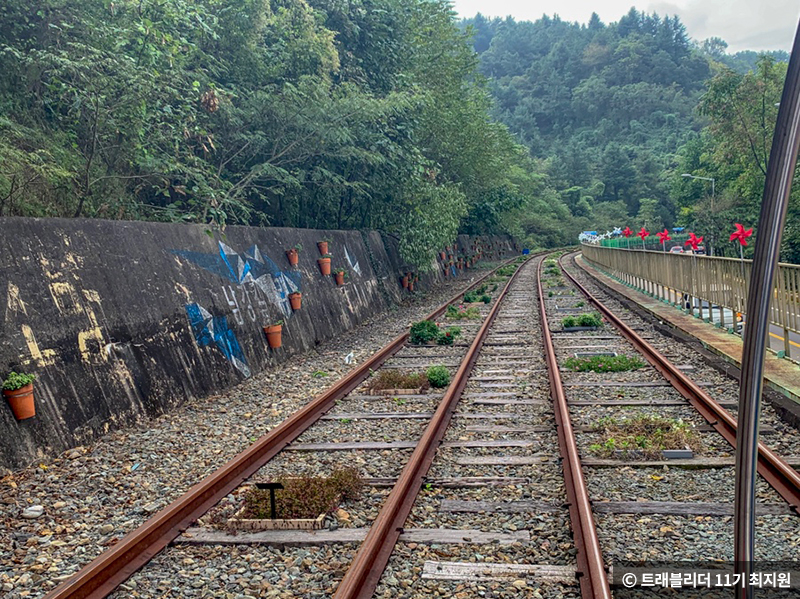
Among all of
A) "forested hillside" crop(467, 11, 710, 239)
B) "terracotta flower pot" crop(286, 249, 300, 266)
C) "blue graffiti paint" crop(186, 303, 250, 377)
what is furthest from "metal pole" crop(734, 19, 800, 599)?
"forested hillside" crop(467, 11, 710, 239)

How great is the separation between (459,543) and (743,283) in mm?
8896

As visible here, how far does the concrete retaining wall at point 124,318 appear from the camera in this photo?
22.5ft

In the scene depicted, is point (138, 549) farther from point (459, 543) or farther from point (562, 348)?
point (562, 348)

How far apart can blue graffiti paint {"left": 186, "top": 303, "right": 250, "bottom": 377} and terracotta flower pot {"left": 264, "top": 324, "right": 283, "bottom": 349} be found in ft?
3.36

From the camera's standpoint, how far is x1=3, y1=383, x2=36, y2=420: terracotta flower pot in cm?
620

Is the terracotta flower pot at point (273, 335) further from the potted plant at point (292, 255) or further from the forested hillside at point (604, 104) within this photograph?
the forested hillside at point (604, 104)

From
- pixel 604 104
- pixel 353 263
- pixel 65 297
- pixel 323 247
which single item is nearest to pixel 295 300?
pixel 323 247

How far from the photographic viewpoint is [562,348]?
12.7 meters

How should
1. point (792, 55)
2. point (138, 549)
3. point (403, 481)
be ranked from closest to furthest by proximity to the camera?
1. point (792, 55)
2. point (138, 549)
3. point (403, 481)

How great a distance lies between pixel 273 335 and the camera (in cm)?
1198

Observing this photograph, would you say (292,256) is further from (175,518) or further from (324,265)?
(175,518)

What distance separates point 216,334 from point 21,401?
416cm

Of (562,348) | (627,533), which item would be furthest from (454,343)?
(627,533)

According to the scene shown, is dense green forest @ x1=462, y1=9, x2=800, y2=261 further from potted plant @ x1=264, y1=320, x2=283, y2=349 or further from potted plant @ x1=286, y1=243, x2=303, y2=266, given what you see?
potted plant @ x1=264, y1=320, x2=283, y2=349
